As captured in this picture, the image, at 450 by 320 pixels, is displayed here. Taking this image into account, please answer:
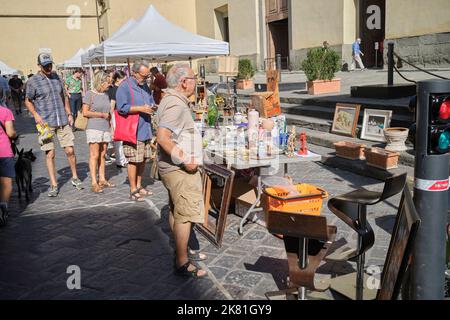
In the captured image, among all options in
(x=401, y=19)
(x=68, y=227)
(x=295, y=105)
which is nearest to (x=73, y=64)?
(x=295, y=105)

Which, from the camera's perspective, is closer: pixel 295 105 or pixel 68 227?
pixel 68 227

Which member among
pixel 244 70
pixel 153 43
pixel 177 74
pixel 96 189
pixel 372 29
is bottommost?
pixel 96 189

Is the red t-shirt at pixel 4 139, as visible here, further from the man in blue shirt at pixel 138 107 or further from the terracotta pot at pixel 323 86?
the terracotta pot at pixel 323 86

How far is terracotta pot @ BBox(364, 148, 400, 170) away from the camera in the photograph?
20.6ft

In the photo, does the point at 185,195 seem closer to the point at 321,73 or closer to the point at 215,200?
the point at 215,200

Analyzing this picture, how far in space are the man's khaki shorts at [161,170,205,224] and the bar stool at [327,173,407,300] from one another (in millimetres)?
1060

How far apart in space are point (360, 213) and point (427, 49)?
14.6m

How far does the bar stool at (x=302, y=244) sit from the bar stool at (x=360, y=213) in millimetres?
199

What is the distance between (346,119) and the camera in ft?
27.8

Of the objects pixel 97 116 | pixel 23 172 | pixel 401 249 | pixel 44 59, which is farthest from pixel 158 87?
pixel 401 249

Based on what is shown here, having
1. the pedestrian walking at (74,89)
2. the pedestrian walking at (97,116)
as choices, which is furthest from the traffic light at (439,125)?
the pedestrian walking at (74,89)
